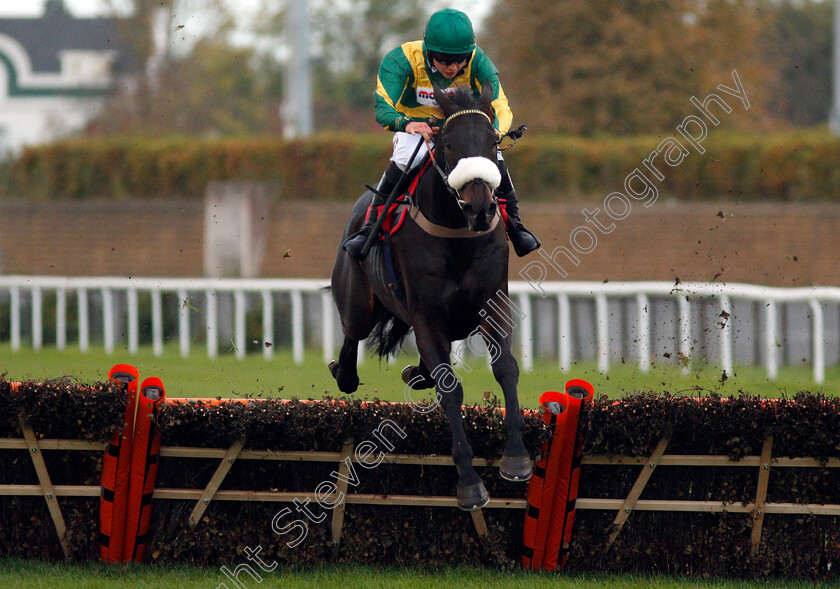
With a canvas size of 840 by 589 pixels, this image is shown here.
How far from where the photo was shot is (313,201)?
1456cm

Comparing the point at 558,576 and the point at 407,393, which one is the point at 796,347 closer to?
the point at 407,393


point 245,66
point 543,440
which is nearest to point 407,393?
point 543,440

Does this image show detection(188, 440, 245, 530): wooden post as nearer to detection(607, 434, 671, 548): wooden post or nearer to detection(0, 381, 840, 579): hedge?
detection(0, 381, 840, 579): hedge

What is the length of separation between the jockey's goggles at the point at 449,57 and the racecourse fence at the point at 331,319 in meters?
4.43

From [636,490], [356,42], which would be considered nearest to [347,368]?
[636,490]

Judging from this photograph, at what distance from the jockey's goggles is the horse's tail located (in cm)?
145

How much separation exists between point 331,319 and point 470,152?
6.05 m

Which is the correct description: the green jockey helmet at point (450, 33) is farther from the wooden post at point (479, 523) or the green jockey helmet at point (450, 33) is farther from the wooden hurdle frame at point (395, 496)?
the wooden post at point (479, 523)

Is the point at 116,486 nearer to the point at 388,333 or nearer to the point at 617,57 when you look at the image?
the point at 388,333


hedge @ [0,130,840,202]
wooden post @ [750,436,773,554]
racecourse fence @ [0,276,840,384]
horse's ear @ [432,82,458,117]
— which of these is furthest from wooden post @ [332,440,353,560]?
hedge @ [0,130,840,202]

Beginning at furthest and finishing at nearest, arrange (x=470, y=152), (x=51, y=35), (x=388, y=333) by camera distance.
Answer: (x=51, y=35), (x=388, y=333), (x=470, y=152)

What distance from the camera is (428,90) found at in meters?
4.74

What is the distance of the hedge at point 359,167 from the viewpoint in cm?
1366

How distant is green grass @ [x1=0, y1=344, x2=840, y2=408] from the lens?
727 centimetres
